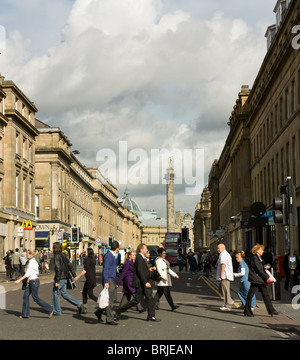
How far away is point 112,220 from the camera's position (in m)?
148

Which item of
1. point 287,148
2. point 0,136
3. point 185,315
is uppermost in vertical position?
point 0,136

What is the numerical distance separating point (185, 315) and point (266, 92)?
32.0 m

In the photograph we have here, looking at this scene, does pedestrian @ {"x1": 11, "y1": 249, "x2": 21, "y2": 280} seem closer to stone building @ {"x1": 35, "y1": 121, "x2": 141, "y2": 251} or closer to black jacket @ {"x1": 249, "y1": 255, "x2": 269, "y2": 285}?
black jacket @ {"x1": 249, "y1": 255, "x2": 269, "y2": 285}

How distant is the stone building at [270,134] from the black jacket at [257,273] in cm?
471

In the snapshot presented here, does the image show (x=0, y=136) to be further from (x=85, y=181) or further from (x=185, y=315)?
(x=85, y=181)

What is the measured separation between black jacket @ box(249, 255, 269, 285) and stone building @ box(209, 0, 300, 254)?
4.71m

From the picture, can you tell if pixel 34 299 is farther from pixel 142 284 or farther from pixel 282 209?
pixel 282 209

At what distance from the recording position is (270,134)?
47.1m

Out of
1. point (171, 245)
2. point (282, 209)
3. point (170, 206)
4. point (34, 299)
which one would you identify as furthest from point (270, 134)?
point (170, 206)

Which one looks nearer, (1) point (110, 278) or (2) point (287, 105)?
(1) point (110, 278)

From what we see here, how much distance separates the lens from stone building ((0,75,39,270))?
2174 inches

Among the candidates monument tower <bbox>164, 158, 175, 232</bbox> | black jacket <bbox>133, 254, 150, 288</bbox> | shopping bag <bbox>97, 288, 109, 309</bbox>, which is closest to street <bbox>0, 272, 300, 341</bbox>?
shopping bag <bbox>97, 288, 109, 309</bbox>

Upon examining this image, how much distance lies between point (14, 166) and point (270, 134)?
75.9 feet
